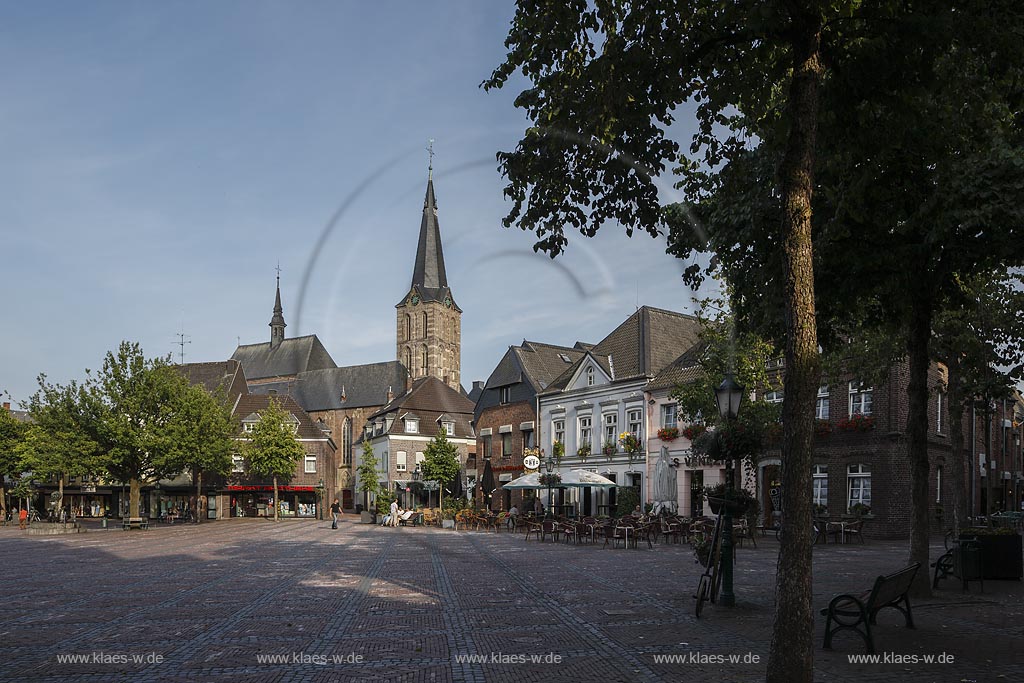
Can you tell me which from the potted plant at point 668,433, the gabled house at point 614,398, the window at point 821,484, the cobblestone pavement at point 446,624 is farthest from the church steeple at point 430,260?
the cobblestone pavement at point 446,624

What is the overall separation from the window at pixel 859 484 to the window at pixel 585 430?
16272mm

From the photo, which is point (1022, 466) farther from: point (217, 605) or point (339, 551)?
point (217, 605)

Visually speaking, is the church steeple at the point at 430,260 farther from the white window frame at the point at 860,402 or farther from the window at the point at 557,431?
the white window frame at the point at 860,402

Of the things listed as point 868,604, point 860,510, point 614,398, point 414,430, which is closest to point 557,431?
point 614,398

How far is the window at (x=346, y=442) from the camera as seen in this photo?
3804 inches

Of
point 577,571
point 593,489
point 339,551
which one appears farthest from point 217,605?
point 593,489

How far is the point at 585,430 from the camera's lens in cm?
4662

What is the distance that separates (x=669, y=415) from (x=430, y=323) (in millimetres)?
75231

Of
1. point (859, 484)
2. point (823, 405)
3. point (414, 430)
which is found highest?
point (823, 405)

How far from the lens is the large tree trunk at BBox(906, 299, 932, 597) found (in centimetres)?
1354

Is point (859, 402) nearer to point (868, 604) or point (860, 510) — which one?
point (860, 510)

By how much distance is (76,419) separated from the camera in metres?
46.5

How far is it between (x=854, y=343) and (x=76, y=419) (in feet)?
133

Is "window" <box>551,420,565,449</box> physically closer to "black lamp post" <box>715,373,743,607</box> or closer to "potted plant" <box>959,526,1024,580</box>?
"potted plant" <box>959,526,1024,580</box>
